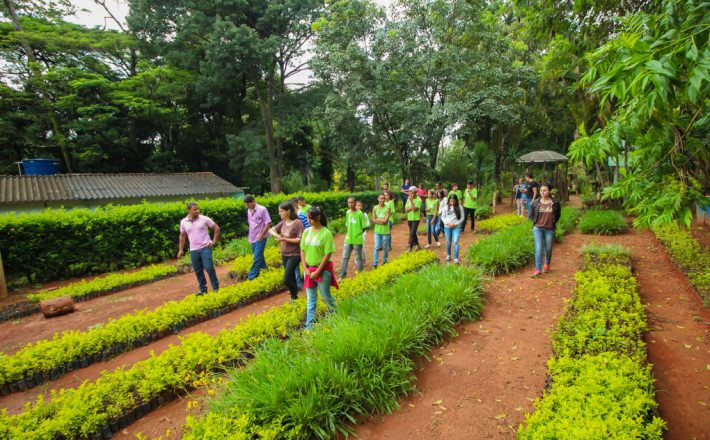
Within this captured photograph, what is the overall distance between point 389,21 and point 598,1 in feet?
35.7

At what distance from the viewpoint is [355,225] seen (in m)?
6.93

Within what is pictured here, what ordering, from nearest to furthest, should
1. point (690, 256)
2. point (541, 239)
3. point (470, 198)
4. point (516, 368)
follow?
point (516, 368), point (541, 239), point (690, 256), point (470, 198)

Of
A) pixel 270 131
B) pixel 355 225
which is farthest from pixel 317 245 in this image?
pixel 270 131

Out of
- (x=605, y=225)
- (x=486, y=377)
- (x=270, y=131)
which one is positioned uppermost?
(x=270, y=131)

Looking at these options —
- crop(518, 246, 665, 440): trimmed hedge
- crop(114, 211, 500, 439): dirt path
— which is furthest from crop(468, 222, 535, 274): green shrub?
crop(114, 211, 500, 439): dirt path

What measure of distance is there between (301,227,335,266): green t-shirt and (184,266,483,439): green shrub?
0.80m

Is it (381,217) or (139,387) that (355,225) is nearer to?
(381,217)

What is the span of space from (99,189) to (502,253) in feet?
61.7

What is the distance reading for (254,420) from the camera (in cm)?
290

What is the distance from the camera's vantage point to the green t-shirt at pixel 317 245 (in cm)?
461

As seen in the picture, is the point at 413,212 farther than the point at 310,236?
Yes

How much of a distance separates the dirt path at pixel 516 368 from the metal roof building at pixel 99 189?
16282 mm

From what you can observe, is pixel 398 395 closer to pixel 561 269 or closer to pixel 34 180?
pixel 561 269

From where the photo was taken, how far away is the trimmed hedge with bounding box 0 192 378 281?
833 cm
